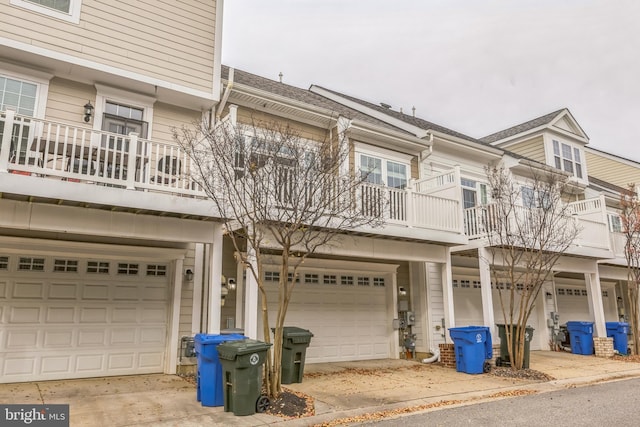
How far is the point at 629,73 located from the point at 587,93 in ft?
21.1

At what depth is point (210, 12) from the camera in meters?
9.86

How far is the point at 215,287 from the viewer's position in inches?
303

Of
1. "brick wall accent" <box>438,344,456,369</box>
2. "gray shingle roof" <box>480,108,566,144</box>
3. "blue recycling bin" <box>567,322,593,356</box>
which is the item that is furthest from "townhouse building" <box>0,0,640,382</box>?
"gray shingle roof" <box>480,108,566,144</box>

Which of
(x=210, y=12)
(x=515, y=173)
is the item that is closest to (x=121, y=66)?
(x=210, y=12)

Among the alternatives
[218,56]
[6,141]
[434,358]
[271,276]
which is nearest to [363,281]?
[434,358]

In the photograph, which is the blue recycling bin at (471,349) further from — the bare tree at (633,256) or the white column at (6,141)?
the white column at (6,141)

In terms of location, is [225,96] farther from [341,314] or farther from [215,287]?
[341,314]

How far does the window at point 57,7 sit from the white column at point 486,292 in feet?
33.9

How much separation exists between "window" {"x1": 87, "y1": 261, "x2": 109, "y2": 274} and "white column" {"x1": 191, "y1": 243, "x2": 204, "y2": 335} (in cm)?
164

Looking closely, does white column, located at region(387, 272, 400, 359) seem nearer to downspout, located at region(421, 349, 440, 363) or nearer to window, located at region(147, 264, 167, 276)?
downspout, located at region(421, 349, 440, 363)

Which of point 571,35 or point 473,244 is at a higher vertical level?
point 571,35

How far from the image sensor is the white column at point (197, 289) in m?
8.68

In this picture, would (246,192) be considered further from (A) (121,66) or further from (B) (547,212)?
(B) (547,212)

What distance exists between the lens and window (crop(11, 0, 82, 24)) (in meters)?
7.91
